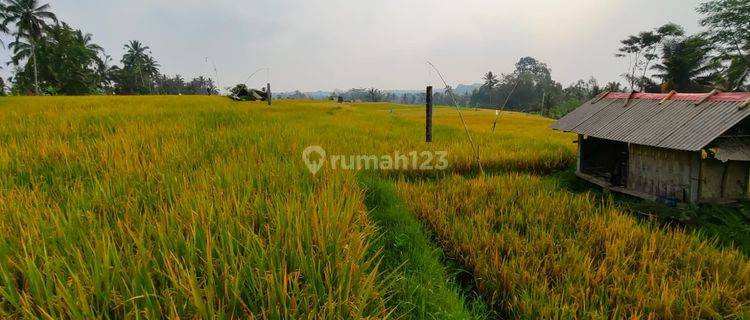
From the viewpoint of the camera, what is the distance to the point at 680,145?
4.78 meters

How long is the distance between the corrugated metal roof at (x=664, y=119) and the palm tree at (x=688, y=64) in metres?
30.0

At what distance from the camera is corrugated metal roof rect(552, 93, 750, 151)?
477cm

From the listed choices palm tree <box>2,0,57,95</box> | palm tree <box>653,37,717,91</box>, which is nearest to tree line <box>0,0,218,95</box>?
palm tree <box>2,0,57,95</box>

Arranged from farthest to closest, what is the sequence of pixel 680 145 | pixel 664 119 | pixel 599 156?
pixel 599 156 → pixel 664 119 → pixel 680 145

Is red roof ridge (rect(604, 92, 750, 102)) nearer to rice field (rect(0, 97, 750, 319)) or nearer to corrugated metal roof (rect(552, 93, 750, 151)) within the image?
corrugated metal roof (rect(552, 93, 750, 151))

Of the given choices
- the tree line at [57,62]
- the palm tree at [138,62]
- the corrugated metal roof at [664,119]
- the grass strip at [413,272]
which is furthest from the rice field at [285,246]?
the palm tree at [138,62]

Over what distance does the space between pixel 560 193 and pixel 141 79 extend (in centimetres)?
6007

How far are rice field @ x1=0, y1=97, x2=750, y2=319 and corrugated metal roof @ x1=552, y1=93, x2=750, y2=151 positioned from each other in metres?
1.88

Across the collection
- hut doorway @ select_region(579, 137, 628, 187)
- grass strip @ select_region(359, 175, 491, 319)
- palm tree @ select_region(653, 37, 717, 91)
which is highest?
palm tree @ select_region(653, 37, 717, 91)

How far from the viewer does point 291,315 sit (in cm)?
124

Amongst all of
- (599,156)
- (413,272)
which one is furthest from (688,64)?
(413,272)

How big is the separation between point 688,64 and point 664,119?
34993 mm

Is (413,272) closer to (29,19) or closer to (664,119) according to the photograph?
(664,119)

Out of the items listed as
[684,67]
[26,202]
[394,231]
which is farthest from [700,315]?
[684,67]
